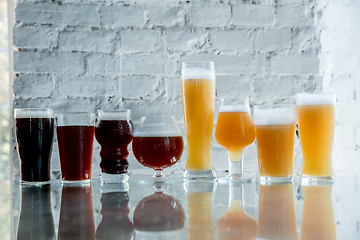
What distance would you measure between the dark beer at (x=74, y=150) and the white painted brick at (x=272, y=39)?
80 centimetres

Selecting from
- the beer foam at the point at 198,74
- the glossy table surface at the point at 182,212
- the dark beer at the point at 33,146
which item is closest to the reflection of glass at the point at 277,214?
the glossy table surface at the point at 182,212

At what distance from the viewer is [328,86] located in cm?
150

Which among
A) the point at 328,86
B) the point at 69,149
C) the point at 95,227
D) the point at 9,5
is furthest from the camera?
the point at 328,86

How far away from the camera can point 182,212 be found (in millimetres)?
616

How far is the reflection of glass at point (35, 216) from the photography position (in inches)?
18.9

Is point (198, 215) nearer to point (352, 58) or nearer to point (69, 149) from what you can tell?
point (69, 149)

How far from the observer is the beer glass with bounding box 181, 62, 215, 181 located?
1.04 metres

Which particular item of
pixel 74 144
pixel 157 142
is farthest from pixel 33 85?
pixel 157 142

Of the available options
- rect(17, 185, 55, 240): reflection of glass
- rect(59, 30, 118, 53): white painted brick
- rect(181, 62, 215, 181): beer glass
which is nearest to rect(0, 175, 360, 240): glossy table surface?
rect(17, 185, 55, 240): reflection of glass

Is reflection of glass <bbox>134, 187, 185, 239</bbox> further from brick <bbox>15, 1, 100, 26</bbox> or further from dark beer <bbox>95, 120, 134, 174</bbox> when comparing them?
brick <bbox>15, 1, 100, 26</bbox>

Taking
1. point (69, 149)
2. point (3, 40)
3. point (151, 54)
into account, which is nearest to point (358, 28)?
point (151, 54)

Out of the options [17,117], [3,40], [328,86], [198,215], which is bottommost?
[198,215]

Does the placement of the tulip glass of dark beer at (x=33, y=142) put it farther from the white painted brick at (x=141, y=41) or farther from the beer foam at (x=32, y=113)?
the white painted brick at (x=141, y=41)

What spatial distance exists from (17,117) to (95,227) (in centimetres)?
59
